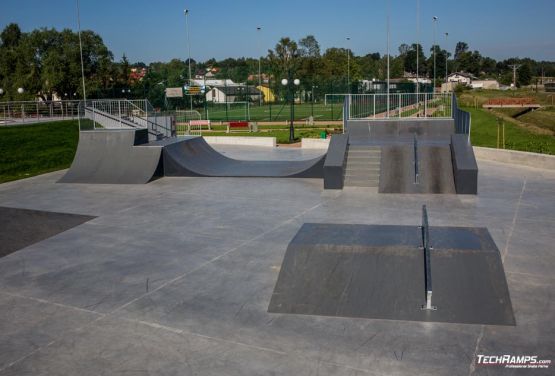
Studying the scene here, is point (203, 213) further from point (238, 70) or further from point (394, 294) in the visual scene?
point (238, 70)

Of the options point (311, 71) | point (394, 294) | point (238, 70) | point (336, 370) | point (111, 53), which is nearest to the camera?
point (336, 370)

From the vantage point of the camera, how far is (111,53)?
58.1m

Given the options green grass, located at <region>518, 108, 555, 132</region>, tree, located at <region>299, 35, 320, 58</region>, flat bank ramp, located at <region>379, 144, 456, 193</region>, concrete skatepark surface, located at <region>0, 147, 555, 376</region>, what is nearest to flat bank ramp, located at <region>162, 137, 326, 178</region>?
flat bank ramp, located at <region>379, 144, 456, 193</region>

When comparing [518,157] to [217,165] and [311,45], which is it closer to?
[217,165]

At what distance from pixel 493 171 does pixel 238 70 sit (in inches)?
2694

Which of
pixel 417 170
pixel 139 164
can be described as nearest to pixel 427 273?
pixel 417 170

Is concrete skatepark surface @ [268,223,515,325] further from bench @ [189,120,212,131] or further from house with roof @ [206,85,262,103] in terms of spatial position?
house with roof @ [206,85,262,103]

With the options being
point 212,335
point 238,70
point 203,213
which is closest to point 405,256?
point 212,335

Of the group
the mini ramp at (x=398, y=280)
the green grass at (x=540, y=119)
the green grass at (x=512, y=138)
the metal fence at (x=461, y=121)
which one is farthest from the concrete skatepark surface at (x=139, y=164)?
the green grass at (x=540, y=119)

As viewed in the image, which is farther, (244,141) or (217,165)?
(244,141)

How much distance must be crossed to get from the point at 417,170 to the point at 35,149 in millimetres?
17629

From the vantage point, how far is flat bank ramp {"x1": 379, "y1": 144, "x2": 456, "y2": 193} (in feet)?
48.7

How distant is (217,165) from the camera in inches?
789

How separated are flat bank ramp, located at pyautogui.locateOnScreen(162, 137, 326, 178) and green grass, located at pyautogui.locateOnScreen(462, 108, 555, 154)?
1093 cm
